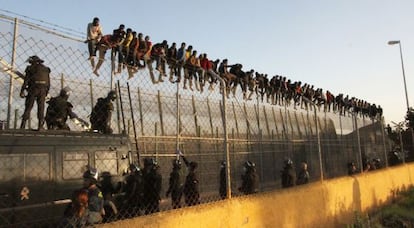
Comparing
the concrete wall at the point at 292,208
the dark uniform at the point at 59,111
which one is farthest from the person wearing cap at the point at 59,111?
the concrete wall at the point at 292,208

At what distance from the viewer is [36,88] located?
7277 mm

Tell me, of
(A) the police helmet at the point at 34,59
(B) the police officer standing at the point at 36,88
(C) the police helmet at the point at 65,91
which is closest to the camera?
(A) the police helmet at the point at 34,59

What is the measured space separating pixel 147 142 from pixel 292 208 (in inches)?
169

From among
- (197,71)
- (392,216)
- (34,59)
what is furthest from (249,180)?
(34,59)

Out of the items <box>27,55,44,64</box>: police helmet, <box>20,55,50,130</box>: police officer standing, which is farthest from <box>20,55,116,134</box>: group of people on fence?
<box>27,55,44,64</box>: police helmet

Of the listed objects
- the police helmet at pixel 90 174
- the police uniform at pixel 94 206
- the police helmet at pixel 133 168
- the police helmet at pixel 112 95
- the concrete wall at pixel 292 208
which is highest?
the police helmet at pixel 112 95

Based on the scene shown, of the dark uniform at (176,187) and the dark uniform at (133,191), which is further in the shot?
the dark uniform at (176,187)

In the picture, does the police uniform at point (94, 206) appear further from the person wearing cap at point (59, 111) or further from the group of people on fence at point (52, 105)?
the person wearing cap at point (59, 111)

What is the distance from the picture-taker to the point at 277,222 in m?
6.88

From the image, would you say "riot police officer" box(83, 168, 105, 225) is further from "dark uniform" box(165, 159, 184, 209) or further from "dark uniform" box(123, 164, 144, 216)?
"dark uniform" box(165, 159, 184, 209)

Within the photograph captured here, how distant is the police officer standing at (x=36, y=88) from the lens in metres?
A: 7.13

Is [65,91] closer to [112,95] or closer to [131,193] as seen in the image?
[112,95]

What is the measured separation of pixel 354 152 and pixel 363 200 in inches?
199

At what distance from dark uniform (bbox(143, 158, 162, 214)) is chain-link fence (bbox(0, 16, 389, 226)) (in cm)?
2
